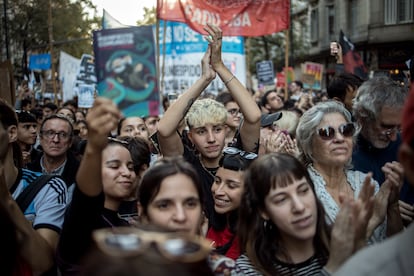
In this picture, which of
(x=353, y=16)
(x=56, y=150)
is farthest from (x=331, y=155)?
(x=353, y=16)

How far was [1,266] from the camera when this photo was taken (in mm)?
1987

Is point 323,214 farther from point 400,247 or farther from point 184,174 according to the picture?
point 400,247

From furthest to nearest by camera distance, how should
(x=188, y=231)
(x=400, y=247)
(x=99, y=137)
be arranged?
1. (x=188, y=231)
2. (x=99, y=137)
3. (x=400, y=247)

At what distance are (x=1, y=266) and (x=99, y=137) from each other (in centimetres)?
65

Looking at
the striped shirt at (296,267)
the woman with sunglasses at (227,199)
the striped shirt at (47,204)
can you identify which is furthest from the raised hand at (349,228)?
the striped shirt at (47,204)

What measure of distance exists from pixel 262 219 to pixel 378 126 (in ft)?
5.35

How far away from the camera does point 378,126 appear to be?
420cm

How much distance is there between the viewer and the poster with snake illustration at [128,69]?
18.2 ft

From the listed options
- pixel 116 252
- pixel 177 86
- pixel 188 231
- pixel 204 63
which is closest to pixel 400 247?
pixel 116 252

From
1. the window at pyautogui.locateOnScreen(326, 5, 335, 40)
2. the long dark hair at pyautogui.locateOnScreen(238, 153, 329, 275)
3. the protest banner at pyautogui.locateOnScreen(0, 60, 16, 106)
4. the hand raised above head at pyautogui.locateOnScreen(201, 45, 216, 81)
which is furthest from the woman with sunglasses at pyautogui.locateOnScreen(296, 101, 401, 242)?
the window at pyautogui.locateOnScreen(326, 5, 335, 40)

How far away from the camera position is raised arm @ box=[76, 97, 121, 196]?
2.32 meters

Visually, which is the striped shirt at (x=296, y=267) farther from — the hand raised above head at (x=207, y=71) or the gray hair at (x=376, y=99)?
the hand raised above head at (x=207, y=71)

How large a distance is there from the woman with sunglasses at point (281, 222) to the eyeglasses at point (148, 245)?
1.05 metres

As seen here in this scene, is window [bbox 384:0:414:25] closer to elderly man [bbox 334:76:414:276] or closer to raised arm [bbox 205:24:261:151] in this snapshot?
raised arm [bbox 205:24:261:151]
